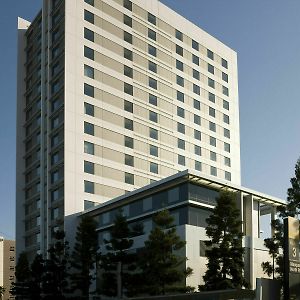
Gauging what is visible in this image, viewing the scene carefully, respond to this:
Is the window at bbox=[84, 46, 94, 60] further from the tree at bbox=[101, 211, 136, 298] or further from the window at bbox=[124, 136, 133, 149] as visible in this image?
the tree at bbox=[101, 211, 136, 298]

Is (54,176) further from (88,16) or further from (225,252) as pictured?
(225,252)

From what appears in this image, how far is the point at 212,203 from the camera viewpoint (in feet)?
172

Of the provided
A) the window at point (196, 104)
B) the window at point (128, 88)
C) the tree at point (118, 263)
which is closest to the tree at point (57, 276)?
the tree at point (118, 263)

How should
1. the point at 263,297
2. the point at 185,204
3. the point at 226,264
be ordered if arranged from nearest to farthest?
the point at 263,297, the point at 226,264, the point at 185,204

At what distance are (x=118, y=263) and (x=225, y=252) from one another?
11486 millimetres

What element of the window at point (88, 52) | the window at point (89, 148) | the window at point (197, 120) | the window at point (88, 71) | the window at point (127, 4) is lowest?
the window at point (89, 148)

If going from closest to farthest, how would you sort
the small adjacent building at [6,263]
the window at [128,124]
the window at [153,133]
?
the window at [128,124], the window at [153,133], the small adjacent building at [6,263]

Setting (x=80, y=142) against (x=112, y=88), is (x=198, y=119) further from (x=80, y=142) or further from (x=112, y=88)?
(x=80, y=142)

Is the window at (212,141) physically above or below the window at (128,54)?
below

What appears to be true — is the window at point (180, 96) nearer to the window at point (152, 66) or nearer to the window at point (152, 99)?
the window at point (152, 99)

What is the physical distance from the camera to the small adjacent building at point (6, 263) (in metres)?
176

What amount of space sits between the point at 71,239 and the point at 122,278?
67.6 ft

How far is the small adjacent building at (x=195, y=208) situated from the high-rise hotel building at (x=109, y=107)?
1401 centimetres

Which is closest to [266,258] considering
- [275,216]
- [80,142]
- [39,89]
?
[275,216]
